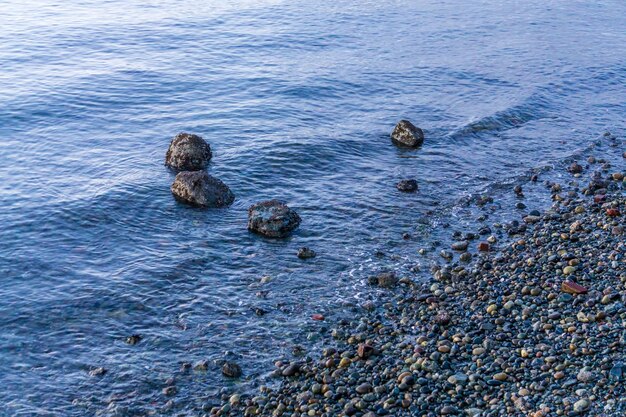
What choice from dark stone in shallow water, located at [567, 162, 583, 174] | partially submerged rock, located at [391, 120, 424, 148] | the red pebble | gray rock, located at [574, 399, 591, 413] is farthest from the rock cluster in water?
dark stone in shallow water, located at [567, 162, 583, 174]

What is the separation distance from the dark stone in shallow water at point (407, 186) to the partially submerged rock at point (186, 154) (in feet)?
25.9

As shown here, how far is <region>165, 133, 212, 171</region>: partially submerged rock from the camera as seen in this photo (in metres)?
29.2

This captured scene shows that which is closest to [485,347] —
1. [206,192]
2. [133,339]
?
[133,339]

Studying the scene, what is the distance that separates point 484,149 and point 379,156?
4843 millimetres

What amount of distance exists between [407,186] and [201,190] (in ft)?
25.5

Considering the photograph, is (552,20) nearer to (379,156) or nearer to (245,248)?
(379,156)

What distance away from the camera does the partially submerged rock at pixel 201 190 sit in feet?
84.7

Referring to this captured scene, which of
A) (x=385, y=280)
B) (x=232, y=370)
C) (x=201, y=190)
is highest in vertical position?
(x=201, y=190)

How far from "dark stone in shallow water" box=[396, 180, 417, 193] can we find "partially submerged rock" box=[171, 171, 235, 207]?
250 inches

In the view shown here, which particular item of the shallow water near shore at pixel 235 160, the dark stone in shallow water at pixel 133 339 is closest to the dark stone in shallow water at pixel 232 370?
the shallow water near shore at pixel 235 160

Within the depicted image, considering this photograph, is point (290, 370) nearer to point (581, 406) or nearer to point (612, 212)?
point (581, 406)

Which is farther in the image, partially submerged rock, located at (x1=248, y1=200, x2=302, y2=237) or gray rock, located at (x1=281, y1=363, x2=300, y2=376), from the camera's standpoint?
partially submerged rock, located at (x1=248, y1=200, x2=302, y2=237)

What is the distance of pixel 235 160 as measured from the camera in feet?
99.5

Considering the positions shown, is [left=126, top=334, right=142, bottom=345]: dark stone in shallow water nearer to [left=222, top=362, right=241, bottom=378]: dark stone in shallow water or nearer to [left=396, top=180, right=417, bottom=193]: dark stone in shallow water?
[left=222, top=362, right=241, bottom=378]: dark stone in shallow water
